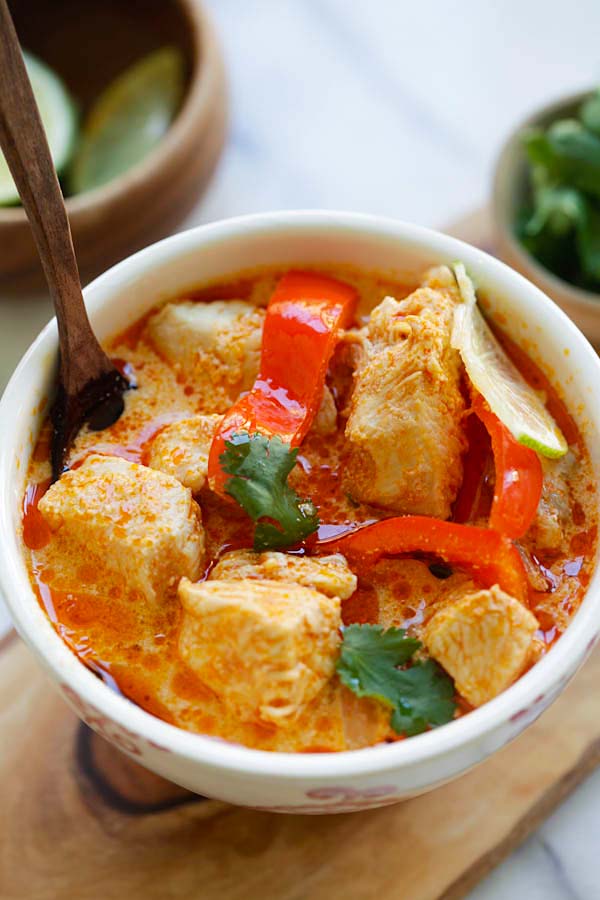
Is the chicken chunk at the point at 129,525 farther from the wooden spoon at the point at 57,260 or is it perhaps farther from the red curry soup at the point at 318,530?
the wooden spoon at the point at 57,260

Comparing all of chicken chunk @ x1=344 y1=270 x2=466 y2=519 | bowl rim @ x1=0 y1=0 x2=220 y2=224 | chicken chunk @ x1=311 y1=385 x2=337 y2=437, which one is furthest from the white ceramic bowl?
bowl rim @ x1=0 y1=0 x2=220 y2=224

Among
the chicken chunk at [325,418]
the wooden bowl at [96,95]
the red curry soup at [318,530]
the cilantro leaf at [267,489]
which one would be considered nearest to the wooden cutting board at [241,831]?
the red curry soup at [318,530]

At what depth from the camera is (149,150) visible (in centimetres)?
341

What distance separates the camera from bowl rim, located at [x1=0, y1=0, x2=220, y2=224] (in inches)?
115

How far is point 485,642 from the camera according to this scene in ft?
5.81

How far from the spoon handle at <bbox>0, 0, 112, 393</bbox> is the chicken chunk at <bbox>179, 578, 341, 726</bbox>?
54 cm

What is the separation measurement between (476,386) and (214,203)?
1802mm

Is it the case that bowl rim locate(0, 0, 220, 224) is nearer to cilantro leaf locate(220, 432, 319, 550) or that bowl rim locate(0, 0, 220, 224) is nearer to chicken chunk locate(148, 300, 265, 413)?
chicken chunk locate(148, 300, 265, 413)

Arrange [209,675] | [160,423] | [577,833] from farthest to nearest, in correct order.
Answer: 1. [577,833]
2. [160,423]
3. [209,675]

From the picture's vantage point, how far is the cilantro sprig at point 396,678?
177cm

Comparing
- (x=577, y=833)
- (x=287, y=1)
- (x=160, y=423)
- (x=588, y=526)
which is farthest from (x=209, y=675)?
(x=287, y=1)

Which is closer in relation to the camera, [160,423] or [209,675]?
[209,675]

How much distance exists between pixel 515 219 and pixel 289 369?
4.78 feet

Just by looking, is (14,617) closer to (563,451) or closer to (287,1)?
(563,451)
